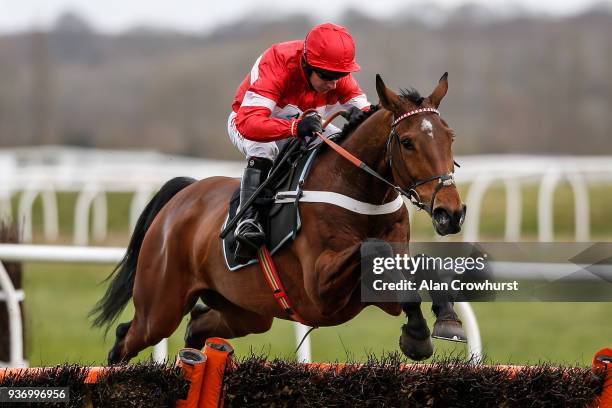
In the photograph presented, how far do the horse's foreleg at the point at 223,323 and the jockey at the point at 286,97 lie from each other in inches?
29.4

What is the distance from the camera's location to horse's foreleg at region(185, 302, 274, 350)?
5.68 metres

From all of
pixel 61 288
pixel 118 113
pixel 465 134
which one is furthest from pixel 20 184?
pixel 118 113

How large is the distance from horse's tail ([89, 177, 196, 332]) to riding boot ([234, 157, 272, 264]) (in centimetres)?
104

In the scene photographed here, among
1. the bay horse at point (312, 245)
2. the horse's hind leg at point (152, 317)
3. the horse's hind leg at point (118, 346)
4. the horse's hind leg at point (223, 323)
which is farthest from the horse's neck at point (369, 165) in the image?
the horse's hind leg at point (118, 346)

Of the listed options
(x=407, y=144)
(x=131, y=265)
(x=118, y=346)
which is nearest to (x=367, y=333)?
(x=131, y=265)

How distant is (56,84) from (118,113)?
16.5ft

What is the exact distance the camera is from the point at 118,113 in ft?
183

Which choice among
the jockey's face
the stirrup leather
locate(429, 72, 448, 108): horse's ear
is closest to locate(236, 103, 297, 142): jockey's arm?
the jockey's face

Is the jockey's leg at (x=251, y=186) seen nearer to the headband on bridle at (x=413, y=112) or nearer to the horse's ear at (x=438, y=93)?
the headband on bridle at (x=413, y=112)

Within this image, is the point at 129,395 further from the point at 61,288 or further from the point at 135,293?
the point at 61,288

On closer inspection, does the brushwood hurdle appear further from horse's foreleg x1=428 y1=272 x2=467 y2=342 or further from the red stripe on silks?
the red stripe on silks

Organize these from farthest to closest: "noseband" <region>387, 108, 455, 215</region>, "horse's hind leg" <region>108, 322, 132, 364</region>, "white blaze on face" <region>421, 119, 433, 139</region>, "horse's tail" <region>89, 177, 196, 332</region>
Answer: "horse's tail" <region>89, 177, 196, 332</region>, "horse's hind leg" <region>108, 322, 132, 364</region>, "white blaze on face" <region>421, 119, 433, 139</region>, "noseband" <region>387, 108, 455, 215</region>

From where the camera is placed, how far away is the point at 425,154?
13.7 feet

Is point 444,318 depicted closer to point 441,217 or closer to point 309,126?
point 441,217
